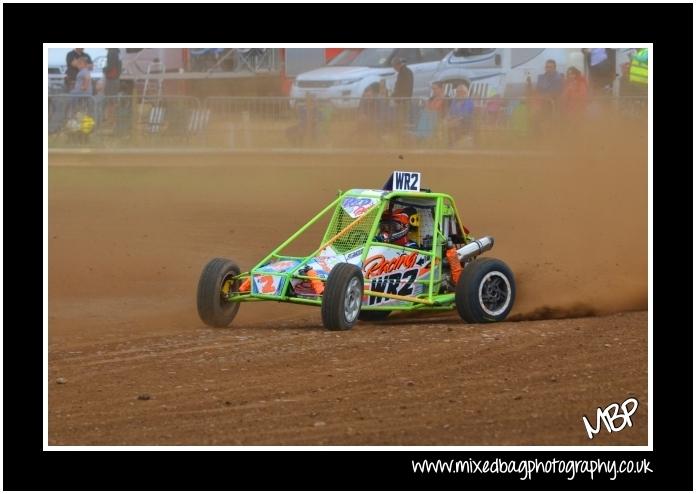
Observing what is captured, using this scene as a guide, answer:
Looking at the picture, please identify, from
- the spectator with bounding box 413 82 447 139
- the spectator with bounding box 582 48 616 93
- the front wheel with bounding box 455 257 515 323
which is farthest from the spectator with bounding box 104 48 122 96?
the front wheel with bounding box 455 257 515 323

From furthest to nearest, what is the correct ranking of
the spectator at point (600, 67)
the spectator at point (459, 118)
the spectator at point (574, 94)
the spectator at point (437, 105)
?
the spectator at point (437, 105)
the spectator at point (459, 118)
the spectator at point (600, 67)
the spectator at point (574, 94)

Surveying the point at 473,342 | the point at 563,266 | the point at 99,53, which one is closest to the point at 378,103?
the point at 99,53

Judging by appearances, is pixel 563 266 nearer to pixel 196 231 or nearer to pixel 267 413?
pixel 196 231

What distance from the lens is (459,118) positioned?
23.1 meters

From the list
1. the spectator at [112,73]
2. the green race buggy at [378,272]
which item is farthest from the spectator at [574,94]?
the green race buggy at [378,272]

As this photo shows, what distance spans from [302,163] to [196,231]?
18.6 ft

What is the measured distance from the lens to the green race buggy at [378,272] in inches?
437

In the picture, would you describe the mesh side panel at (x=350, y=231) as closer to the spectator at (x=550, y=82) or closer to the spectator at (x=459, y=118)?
the spectator at (x=459, y=118)

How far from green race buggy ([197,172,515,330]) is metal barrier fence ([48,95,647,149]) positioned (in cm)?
1009

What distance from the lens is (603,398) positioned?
8742mm

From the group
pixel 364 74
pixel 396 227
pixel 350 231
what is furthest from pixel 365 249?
pixel 364 74

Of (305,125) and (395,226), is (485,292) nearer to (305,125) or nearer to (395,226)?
(395,226)

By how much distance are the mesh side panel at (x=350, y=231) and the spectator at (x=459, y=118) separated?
11.2 m

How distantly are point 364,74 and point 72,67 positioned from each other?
6.23 m
